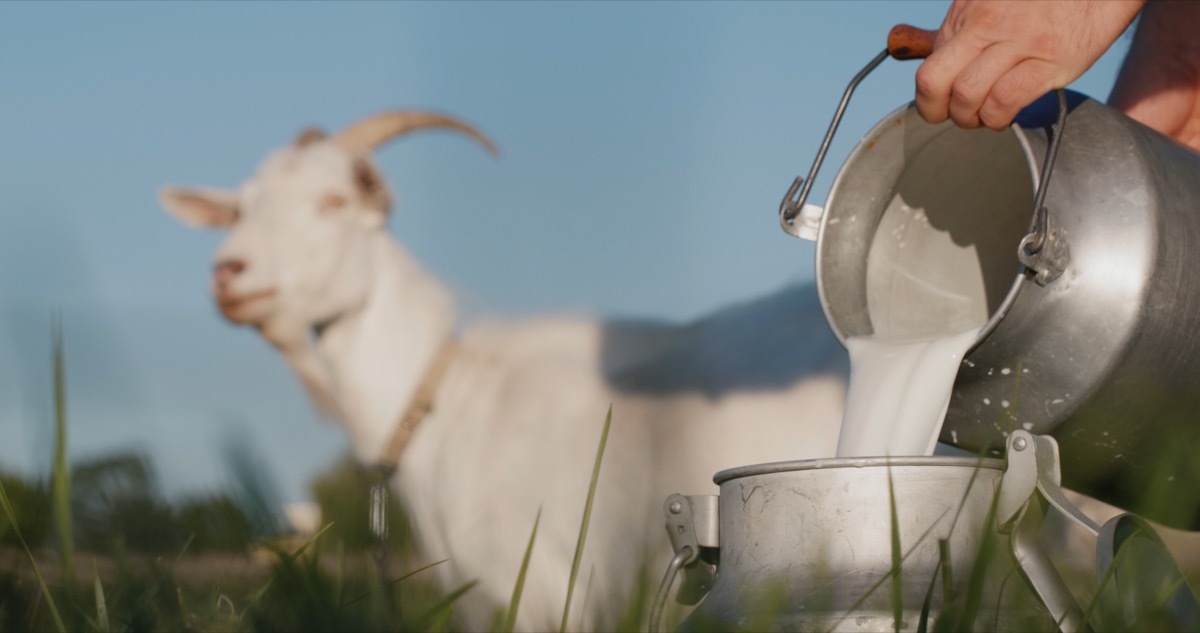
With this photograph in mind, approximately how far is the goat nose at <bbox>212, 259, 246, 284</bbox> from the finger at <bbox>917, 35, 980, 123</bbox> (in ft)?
8.00

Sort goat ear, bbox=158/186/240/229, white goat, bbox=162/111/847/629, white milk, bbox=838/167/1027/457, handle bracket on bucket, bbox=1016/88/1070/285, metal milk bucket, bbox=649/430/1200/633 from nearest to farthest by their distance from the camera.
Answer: metal milk bucket, bbox=649/430/1200/633, handle bracket on bucket, bbox=1016/88/1070/285, white milk, bbox=838/167/1027/457, white goat, bbox=162/111/847/629, goat ear, bbox=158/186/240/229

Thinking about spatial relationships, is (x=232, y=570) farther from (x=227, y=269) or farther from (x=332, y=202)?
(x=332, y=202)

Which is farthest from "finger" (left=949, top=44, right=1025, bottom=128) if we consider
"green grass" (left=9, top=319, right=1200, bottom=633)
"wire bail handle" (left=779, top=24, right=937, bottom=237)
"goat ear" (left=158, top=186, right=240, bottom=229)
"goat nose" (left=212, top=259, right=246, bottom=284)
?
"goat ear" (left=158, top=186, right=240, bottom=229)

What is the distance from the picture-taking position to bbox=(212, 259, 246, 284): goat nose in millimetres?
3631

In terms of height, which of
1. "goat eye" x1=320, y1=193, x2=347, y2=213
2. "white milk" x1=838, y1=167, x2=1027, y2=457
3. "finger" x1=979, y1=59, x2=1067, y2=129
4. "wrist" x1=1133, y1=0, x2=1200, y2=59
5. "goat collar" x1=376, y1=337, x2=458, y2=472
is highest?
"wrist" x1=1133, y1=0, x2=1200, y2=59

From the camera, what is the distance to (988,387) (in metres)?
1.58

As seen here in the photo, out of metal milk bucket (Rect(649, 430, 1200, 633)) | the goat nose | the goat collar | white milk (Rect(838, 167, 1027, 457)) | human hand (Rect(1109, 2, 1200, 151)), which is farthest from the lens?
the goat nose

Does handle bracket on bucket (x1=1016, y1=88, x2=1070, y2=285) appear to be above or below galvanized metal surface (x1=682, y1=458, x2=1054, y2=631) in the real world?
above

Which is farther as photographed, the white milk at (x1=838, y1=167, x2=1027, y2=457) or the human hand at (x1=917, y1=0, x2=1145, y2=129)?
the white milk at (x1=838, y1=167, x2=1027, y2=457)

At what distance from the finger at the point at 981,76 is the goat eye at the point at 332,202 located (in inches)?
99.6

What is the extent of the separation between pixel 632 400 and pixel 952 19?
1660 mm

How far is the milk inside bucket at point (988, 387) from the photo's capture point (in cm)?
113

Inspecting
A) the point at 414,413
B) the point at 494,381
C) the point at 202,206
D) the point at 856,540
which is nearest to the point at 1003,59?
the point at 856,540

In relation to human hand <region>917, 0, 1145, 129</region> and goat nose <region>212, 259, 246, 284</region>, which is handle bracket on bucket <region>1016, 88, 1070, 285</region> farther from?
goat nose <region>212, 259, 246, 284</region>
